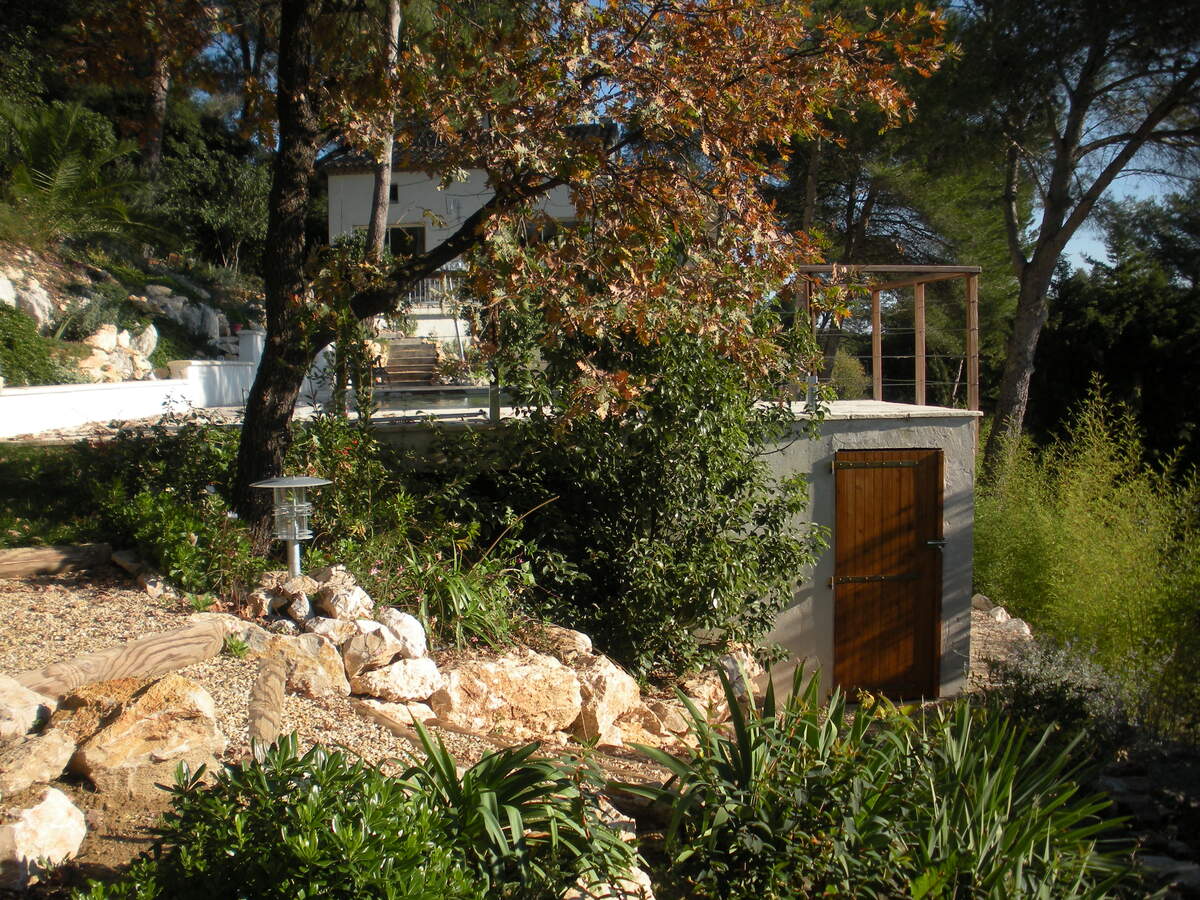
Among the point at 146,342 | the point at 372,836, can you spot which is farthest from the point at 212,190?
the point at 372,836

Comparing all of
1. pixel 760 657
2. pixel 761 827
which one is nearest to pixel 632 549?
pixel 760 657

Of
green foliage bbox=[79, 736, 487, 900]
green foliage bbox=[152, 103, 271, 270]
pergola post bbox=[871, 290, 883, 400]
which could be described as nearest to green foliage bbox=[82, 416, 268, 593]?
green foliage bbox=[79, 736, 487, 900]

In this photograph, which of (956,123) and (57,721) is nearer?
(57,721)

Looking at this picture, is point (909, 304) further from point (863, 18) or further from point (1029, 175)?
point (863, 18)

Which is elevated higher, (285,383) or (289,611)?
(285,383)

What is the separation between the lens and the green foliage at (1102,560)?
6.37m

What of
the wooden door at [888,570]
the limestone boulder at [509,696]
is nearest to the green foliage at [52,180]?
the wooden door at [888,570]

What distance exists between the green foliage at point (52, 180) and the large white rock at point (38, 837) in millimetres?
17462

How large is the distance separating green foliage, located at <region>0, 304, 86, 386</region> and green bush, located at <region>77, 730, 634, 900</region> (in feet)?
40.6

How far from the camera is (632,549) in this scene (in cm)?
648

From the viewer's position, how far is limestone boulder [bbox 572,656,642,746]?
18.0ft

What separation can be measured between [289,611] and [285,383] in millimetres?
1641

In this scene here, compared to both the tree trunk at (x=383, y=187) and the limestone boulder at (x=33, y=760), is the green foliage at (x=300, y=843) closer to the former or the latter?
the limestone boulder at (x=33, y=760)

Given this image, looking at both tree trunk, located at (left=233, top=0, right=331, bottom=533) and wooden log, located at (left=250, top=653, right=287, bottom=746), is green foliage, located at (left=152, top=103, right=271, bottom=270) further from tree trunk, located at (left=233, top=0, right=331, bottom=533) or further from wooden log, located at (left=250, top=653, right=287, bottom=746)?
wooden log, located at (left=250, top=653, right=287, bottom=746)
